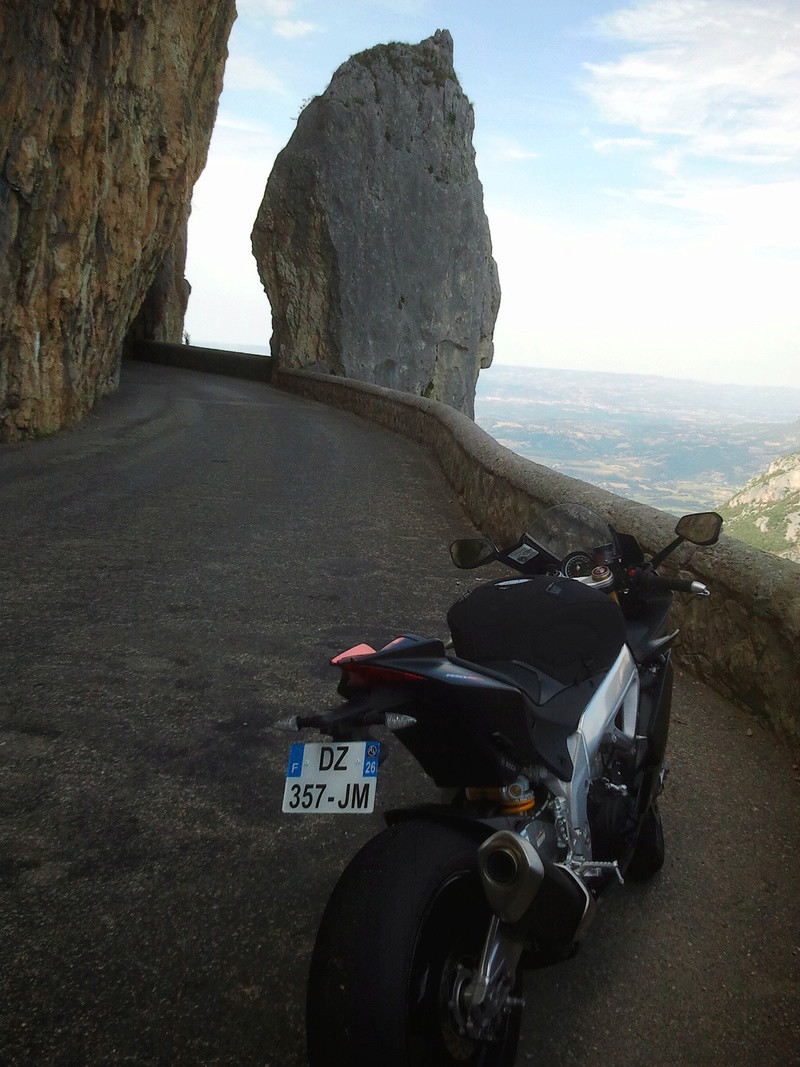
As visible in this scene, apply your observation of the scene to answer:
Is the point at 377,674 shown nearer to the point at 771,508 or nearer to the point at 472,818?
the point at 472,818

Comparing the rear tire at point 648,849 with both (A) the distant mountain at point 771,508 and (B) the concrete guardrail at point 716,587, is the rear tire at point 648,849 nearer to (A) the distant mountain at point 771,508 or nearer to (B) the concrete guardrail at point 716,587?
(B) the concrete guardrail at point 716,587

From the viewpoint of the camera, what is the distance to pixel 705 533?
9.62 ft

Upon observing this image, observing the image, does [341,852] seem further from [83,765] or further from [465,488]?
[465,488]

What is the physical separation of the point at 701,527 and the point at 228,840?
1.99m

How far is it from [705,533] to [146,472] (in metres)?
8.24

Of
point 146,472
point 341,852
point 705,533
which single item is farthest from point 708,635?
point 146,472

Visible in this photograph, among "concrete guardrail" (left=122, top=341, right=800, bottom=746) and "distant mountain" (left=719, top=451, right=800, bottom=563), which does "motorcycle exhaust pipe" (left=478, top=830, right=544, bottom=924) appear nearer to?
"concrete guardrail" (left=122, top=341, right=800, bottom=746)

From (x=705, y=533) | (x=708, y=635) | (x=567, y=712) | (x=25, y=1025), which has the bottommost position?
(x=25, y=1025)

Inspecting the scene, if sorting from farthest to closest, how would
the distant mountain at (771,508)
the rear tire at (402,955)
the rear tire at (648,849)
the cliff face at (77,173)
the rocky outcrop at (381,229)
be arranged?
1. the distant mountain at (771,508)
2. the rocky outcrop at (381,229)
3. the cliff face at (77,173)
4. the rear tire at (648,849)
5. the rear tire at (402,955)

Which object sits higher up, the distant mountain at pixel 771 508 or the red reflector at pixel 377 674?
the red reflector at pixel 377 674

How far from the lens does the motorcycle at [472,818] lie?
5.57 ft

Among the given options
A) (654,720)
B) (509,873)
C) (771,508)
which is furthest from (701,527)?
(771,508)

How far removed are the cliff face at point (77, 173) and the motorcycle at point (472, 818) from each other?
10.2m

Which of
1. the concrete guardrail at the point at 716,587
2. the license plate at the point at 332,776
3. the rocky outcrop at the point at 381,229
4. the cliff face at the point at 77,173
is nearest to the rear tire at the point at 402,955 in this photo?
the license plate at the point at 332,776
